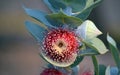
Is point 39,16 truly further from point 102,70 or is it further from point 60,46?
point 102,70

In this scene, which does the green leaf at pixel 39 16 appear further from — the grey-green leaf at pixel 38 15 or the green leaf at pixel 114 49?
the green leaf at pixel 114 49

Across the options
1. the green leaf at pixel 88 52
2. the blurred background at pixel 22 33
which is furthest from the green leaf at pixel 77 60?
the blurred background at pixel 22 33

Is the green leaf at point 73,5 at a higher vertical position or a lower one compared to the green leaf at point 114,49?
higher

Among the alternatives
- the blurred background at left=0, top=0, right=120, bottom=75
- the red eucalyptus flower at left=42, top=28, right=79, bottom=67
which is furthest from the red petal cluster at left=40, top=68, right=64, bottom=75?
the blurred background at left=0, top=0, right=120, bottom=75

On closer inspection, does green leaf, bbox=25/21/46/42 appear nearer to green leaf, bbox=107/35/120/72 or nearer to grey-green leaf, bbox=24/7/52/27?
grey-green leaf, bbox=24/7/52/27

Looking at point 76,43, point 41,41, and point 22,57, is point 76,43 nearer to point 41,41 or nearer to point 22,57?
point 41,41

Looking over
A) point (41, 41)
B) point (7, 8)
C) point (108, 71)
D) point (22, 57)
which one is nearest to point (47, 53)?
point (41, 41)

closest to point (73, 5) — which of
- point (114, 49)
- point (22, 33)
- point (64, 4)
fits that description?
point (64, 4)
